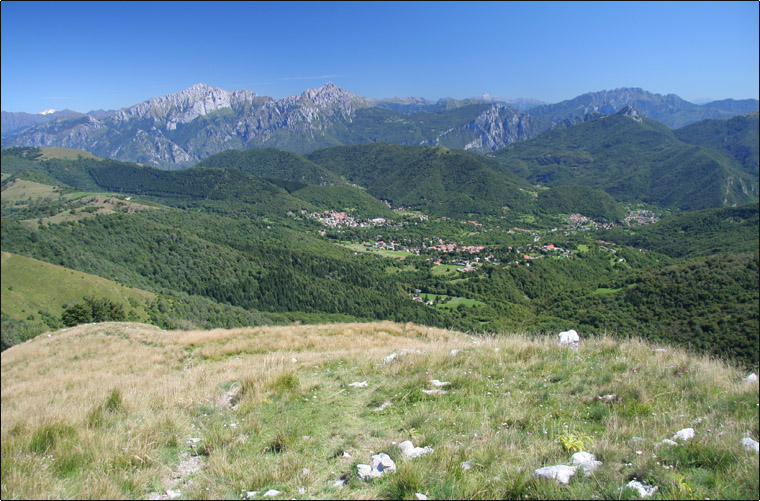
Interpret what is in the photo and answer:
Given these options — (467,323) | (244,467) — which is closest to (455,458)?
(244,467)

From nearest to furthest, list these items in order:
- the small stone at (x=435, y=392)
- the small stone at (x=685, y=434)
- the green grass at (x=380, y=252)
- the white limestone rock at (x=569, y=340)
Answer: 1. the small stone at (x=685, y=434)
2. the small stone at (x=435, y=392)
3. the white limestone rock at (x=569, y=340)
4. the green grass at (x=380, y=252)

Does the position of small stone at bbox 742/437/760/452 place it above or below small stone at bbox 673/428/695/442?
above

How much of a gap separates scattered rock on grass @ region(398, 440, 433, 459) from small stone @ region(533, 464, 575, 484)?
1166 mm

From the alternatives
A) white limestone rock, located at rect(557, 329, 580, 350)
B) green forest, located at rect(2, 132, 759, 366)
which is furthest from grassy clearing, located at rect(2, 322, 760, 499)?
green forest, located at rect(2, 132, 759, 366)

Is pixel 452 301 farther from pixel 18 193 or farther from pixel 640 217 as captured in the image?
pixel 640 217

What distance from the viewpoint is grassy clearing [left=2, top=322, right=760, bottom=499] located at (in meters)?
3.17

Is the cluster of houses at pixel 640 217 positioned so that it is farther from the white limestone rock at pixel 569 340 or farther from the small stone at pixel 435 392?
the small stone at pixel 435 392

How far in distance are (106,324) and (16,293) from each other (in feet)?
55.9

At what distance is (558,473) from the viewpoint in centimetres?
323

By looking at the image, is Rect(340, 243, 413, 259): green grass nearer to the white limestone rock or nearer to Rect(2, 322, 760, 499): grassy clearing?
the white limestone rock

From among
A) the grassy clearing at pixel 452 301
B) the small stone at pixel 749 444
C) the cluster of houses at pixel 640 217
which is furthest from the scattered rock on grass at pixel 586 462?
the cluster of houses at pixel 640 217

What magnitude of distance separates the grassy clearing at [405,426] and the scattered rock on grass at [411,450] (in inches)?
5.1

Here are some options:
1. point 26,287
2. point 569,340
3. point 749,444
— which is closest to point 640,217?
point 569,340

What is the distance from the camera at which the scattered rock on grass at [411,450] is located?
3.90 meters
